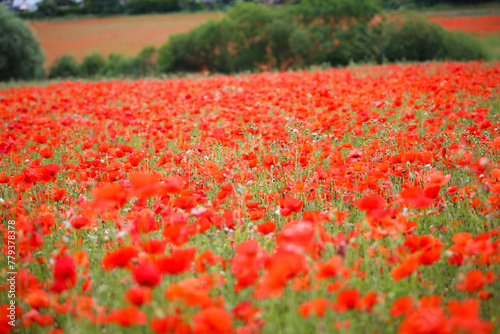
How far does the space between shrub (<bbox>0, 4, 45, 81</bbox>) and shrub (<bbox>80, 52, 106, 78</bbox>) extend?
15.5 ft

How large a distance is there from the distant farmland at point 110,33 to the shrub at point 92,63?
5.85ft

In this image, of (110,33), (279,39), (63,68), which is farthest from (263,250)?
(110,33)

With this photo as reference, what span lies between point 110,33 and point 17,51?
58.0 ft

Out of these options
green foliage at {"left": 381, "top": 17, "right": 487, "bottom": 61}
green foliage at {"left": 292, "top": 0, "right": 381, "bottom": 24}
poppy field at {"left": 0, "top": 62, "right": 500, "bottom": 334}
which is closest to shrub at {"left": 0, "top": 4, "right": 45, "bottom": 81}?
green foliage at {"left": 292, "top": 0, "right": 381, "bottom": 24}

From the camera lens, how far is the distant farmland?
119 ft

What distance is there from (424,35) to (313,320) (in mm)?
23665

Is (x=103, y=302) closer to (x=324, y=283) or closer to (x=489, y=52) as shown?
(x=324, y=283)

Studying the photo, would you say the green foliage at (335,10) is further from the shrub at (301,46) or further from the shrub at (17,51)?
the shrub at (17,51)

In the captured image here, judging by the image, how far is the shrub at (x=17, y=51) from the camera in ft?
81.8

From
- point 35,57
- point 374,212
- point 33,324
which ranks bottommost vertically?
point 33,324

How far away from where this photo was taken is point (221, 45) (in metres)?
29.6

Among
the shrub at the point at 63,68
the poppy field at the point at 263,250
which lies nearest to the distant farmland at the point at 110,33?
the shrub at the point at 63,68

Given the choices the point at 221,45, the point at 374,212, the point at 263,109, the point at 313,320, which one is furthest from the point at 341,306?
the point at 221,45

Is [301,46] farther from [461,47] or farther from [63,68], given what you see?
[63,68]
